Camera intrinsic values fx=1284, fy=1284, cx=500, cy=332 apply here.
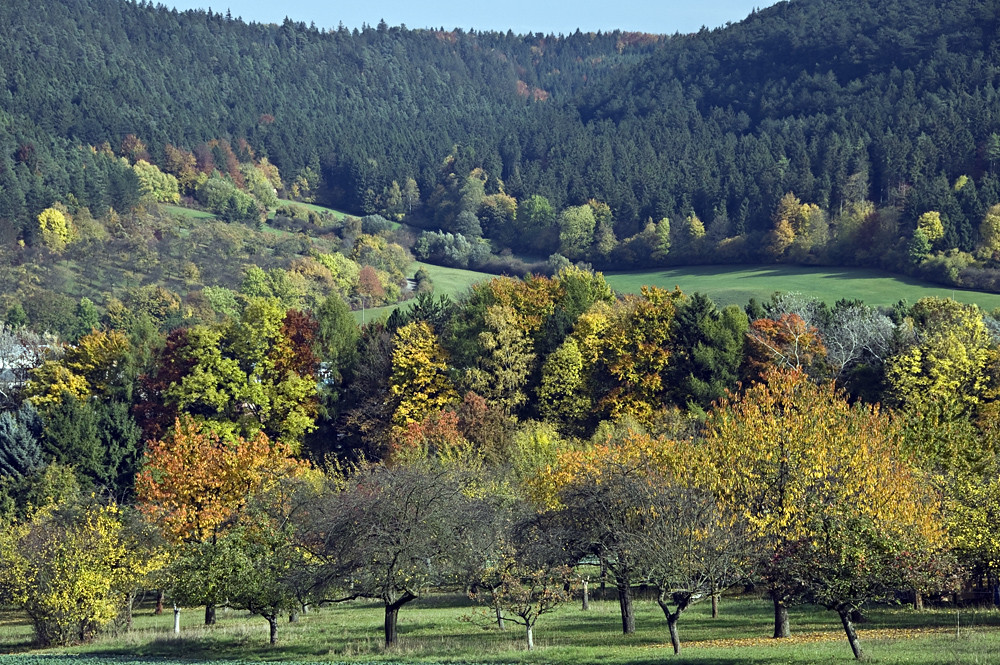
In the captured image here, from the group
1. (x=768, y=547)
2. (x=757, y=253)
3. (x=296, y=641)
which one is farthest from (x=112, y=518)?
(x=757, y=253)

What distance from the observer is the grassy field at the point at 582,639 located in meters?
39.1

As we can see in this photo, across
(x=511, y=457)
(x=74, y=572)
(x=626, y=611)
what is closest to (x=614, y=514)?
Result: (x=626, y=611)

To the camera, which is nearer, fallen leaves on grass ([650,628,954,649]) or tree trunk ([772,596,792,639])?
fallen leaves on grass ([650,628,954,649])

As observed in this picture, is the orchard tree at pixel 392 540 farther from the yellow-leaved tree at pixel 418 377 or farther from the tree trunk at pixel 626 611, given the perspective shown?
the yellow-leaved tree at pixel 418 377

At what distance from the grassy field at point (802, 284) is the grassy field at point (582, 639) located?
287 ft

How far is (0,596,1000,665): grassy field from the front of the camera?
3906 centimetres

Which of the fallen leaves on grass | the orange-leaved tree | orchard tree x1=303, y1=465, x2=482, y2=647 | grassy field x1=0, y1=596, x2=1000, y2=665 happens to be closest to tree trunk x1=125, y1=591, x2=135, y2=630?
grassy field x1=0, y1=596, x2=1000, y2=665

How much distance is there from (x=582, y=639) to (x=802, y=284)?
369 ft

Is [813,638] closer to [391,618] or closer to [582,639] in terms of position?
[582,639]

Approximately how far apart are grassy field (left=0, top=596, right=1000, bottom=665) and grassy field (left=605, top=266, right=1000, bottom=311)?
87.4m

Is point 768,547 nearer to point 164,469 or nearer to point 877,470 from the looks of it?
point 877,470

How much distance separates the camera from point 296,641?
163 ft

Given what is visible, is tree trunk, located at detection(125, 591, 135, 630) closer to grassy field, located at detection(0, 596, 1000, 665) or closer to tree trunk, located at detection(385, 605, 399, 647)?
grassy field, located at detection(0, 596, 1000, 665)

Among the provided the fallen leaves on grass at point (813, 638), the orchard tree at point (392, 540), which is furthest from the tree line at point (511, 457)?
the fallen leaves on grass at point (813, 638)
